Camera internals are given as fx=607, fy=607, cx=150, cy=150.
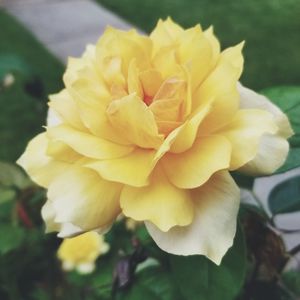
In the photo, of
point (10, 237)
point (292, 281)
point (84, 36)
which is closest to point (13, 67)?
point (10, 237)

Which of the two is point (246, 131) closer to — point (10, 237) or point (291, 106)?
point (291, 106)

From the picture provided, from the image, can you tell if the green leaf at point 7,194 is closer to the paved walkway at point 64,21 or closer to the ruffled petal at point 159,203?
the ruffled petal at point 159,203

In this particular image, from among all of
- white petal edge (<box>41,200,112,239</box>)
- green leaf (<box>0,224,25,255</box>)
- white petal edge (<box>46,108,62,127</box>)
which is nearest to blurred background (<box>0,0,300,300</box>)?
green leaf (<box>0,224,25,255</box>)

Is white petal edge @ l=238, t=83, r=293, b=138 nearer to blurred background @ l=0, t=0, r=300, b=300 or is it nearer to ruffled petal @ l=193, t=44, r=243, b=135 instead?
ruffled petal @ l=193, t=44, r=243, b=135

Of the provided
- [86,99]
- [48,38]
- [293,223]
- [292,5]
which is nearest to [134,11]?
[48,38]

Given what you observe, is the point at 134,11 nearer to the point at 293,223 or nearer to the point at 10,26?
the point at 10,26

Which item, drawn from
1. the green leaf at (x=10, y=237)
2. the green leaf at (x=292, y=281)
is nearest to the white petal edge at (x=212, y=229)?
the green leaf at (x=292, y=281)
